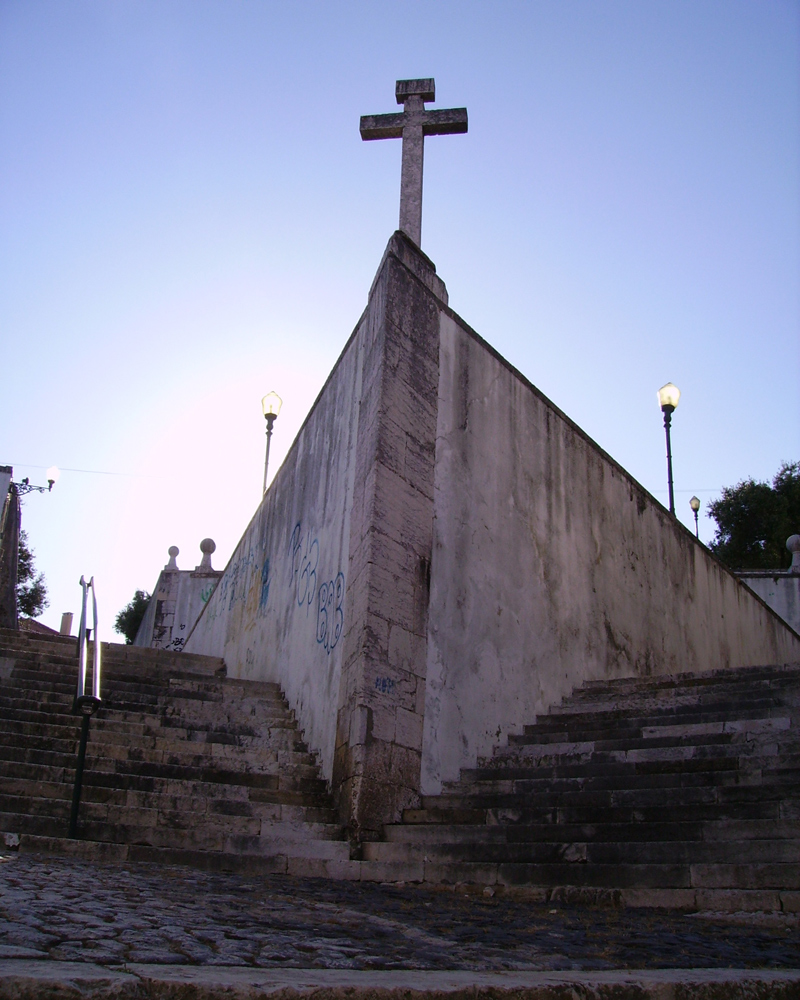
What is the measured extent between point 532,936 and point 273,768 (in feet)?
12.0

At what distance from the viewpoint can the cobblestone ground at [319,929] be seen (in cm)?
237

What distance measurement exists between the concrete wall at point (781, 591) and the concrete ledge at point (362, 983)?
1995 cm

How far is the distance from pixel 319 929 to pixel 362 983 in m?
1.07

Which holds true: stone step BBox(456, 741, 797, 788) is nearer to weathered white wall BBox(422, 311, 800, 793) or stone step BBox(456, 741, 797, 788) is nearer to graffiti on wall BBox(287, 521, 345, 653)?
weathered white wall BBox(422, 311, 800, 793)

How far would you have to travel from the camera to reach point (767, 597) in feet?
68.8

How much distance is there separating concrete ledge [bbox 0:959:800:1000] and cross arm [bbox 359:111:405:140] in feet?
27.1

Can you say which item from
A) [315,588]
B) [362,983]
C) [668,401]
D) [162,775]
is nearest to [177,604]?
[668,401]

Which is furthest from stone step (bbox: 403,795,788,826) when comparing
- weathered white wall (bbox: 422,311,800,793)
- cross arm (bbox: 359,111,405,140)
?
cross arm (bbox: 359,111,405,140)

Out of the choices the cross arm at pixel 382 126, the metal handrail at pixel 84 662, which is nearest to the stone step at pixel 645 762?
the metal handrail at pixel 84 662

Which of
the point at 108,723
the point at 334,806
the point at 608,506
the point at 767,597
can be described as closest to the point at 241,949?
the point at 334,806

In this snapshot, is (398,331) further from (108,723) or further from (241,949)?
(241,949)

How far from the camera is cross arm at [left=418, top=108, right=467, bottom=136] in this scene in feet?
28.9

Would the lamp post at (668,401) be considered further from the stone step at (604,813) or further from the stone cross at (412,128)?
the stone step at (604,813)

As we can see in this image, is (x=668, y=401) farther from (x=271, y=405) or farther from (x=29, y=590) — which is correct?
(x=29, y=590)
